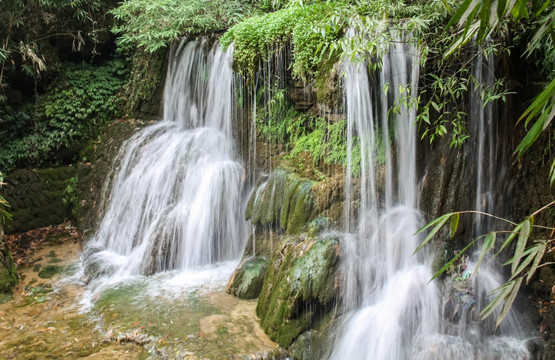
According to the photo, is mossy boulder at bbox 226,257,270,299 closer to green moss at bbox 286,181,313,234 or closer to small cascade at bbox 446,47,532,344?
green moss at bbox 286,181,313,234

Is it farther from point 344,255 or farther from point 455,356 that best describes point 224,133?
point 455,356

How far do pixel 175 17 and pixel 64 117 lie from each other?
3.51 m

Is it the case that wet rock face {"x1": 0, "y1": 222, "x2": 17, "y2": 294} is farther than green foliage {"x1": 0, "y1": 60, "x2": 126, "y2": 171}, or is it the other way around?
green foliage {"x1": 0, "y1": 60, "x2": 126, "y2": 171}

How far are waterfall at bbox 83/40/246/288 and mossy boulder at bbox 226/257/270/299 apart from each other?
885 mm

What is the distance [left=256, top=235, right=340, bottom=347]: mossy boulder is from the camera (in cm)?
459

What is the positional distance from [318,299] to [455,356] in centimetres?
145

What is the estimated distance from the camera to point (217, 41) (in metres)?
7.91

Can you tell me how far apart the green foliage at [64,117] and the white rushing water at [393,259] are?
703 cm

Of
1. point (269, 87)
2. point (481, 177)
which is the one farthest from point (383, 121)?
point (269, 87)

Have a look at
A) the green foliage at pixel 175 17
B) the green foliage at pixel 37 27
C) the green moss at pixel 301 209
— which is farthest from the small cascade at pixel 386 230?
the green foliage at pixel 37 27

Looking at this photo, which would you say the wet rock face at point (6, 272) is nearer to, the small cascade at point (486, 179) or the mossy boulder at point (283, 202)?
the mossy boulder at point (283, 202)

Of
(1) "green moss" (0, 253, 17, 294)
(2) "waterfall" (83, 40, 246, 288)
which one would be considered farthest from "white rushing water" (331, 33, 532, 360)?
(1) "green moss" (0, 253, 17, 294)

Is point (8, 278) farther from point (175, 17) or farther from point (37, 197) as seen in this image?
point (175, 17)

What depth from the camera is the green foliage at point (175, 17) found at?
8.38 m
